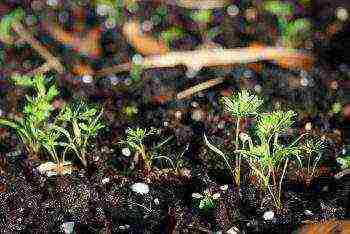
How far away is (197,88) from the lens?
2848 millimetres

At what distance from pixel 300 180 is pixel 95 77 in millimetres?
1076

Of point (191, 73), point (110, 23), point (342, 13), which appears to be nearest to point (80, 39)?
point (110, 23)

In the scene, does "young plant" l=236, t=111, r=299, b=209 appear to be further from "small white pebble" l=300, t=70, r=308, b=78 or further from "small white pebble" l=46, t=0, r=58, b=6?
"small white pebble" l=46, t=0, r=58, b=6

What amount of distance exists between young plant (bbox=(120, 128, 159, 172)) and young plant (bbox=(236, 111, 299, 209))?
1.25ft

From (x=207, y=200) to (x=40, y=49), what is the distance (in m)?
1.24

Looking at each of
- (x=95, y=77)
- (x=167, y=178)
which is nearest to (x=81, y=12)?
(x=95, y=77)

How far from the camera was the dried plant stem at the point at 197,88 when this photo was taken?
2.82 m

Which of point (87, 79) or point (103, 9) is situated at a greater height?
point (103, 9)

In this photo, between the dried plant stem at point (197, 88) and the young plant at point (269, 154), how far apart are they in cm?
56

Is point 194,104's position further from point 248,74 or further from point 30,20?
point 30,20

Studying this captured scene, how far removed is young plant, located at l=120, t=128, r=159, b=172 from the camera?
2.36 m

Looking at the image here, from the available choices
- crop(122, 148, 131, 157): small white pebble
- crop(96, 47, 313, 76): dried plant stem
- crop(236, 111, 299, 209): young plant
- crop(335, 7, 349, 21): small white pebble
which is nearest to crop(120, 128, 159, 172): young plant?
crop(122, 148, 131, 157): small white pebble

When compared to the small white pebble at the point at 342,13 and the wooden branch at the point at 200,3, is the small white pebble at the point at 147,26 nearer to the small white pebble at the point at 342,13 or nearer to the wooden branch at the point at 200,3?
the wooden branch at the point at 200,3

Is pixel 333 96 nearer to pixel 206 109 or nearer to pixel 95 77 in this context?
pixel 206 109
